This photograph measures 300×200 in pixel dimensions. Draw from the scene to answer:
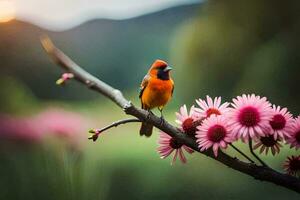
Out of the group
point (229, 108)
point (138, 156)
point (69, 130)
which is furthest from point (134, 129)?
point (229, 108)

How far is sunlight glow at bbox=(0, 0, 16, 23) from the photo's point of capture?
1713 mm

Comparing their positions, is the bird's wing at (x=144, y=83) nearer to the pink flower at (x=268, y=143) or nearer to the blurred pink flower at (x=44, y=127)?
the blurred pink flower at (x=44, y=127)

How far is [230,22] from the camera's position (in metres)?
1.73

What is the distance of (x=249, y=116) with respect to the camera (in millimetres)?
1386

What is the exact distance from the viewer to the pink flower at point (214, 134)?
1.38 meters

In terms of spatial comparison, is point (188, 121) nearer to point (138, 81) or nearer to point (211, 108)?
point (211, 108)

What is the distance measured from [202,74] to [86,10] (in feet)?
1.33

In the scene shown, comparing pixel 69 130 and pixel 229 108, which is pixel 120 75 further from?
pixel 229 108

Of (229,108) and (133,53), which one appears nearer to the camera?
(229,108)

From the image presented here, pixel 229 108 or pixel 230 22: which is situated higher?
pixel 230 22

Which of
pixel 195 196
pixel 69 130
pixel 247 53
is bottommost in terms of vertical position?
pixel 195 196

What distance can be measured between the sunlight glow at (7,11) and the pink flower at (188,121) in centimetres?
62

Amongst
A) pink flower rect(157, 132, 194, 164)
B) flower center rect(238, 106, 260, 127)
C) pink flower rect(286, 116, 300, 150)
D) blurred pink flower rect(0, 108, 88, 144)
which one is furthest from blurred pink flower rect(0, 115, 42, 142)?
pink flower rect(286, 116, 300, 150)

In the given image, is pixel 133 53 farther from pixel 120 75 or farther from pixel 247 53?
pixel 247 53
